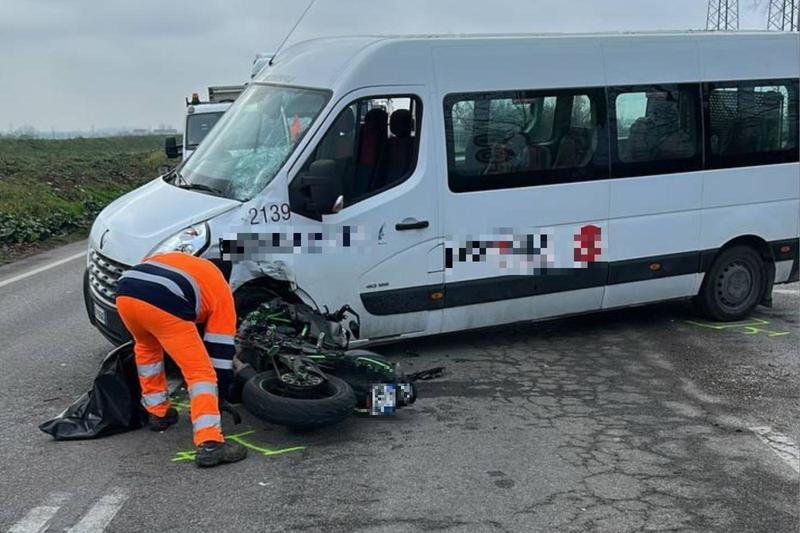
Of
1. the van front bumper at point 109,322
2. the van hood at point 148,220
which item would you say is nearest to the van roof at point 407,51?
the van hood at point 148,220

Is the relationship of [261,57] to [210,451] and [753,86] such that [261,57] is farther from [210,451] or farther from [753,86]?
[210,451]

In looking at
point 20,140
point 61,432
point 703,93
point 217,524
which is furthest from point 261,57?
point 20,140

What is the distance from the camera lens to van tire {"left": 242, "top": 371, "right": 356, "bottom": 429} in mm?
5023

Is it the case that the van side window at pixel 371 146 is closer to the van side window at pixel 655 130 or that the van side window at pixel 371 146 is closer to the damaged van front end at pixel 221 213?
the damaged van front end at pixel 221 213

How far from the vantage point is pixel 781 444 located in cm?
519

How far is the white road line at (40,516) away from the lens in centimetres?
404

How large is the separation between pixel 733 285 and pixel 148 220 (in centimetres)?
535

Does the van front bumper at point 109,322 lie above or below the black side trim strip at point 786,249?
below

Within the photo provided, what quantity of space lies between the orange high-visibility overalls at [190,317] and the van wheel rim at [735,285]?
16.4 ft

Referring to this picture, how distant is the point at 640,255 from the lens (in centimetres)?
753

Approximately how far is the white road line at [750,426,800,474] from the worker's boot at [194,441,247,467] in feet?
10.2

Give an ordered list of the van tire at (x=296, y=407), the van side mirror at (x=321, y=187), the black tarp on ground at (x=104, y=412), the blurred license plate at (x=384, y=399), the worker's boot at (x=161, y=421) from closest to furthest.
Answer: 1. the van tire at (x=296, y=407)
2. the black tarp on ground at (x=104, y=412)
3. the worker's boot at (x=161, y=421)
4. the blurred license plate at (x=384, y=399)
5. the van side mirror at (x=321, y=187)

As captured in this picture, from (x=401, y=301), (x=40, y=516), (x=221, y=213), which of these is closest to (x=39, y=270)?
(x=221, y=213)

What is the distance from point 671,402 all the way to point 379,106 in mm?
3014
